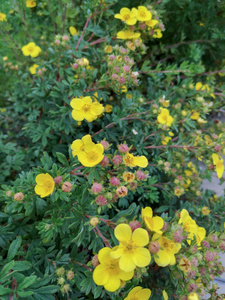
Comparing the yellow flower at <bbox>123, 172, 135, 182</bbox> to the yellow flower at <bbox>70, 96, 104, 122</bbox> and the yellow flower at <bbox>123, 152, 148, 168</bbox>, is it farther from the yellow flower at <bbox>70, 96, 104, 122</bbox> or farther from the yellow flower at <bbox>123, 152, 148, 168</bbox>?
the yellow flower at <bbox>70, 96, 104, 122</bbox>

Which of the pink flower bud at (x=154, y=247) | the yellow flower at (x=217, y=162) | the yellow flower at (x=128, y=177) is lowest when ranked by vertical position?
the yellow flower at (x=217, y=162)

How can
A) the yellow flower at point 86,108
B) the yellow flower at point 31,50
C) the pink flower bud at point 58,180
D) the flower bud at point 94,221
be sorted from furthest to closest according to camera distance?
the yellow flower at point 31,50
the yellow flower at point 86,108
the pink flower bud at point 58,180
the flower bud at point 94,221

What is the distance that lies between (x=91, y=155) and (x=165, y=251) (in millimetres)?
562

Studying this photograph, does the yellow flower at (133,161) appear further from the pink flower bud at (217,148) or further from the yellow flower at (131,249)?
the pink flower bud at (217,148)

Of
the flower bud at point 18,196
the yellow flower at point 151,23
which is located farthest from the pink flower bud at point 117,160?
the yellow flower at point 151,23

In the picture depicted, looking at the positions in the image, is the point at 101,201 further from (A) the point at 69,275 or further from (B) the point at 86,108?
(B) the point at 86,108

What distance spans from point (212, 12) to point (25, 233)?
107 inches

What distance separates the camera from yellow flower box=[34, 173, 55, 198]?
1.28 m

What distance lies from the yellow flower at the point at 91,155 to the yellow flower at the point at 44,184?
0.20 m

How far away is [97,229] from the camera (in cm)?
123

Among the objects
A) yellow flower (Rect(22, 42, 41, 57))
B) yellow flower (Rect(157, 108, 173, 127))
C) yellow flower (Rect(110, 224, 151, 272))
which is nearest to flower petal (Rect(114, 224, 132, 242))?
yellow flower (Rect(110, 224, 151, 272))

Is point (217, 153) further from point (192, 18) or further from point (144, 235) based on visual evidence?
point (192, 18)

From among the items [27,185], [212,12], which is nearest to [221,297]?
[27,185]

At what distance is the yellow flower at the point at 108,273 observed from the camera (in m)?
1.07
